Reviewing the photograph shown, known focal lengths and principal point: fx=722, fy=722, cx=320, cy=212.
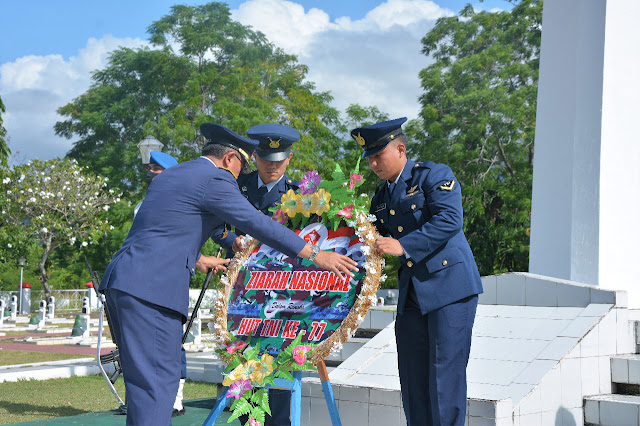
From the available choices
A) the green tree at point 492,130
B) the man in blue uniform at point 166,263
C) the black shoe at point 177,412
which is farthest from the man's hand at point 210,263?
the green tree at point 492,130

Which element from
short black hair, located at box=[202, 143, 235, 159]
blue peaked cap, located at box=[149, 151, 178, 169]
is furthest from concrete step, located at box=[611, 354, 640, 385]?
blue peaked cap, located at box=[149, 151, 178, 169]

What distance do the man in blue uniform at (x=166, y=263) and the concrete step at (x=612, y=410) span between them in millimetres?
2698

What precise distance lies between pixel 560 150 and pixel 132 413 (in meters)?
6.91

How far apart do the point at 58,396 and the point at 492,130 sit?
19861mm

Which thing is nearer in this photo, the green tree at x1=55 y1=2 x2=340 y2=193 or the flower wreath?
the flower wreath

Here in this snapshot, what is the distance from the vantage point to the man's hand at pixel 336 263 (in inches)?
149

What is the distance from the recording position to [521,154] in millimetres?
25859

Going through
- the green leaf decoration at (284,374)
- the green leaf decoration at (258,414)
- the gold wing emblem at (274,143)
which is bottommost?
the green leaf decoration at (258,414)

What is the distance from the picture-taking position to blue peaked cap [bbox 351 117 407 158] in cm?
387

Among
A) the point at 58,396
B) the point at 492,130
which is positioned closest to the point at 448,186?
the point at 58,396

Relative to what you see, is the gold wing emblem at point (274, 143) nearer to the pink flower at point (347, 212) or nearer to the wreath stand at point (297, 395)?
the pink flower at point (347, 212)

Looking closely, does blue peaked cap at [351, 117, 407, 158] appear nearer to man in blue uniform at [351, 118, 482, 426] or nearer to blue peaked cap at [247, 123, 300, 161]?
man in blue uniform at [351, 118, 482, 426]

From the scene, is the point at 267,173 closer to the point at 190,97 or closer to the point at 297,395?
the point at 297,395

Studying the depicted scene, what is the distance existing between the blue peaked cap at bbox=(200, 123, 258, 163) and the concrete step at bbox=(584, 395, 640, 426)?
329cm
